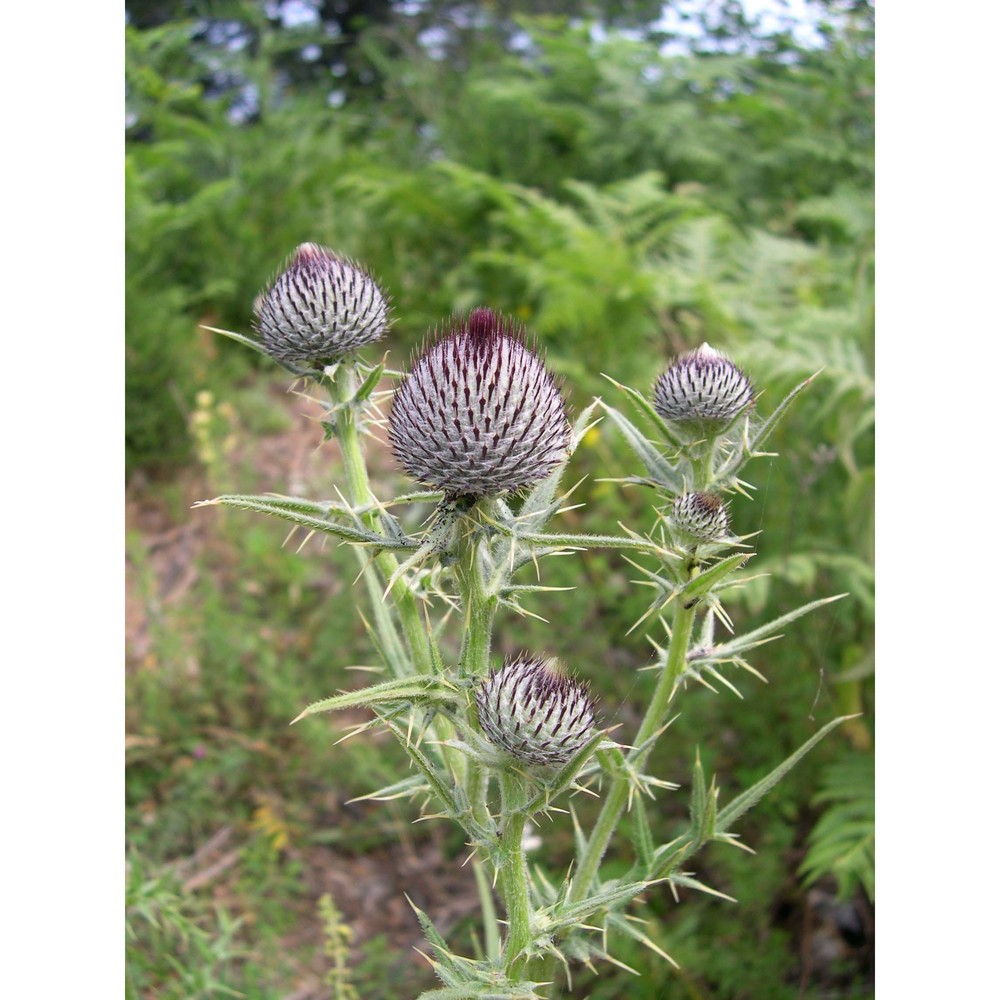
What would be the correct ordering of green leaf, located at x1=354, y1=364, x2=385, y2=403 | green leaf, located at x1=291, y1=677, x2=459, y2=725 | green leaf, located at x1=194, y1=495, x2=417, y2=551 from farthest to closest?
green leaf, located at x1=354, y1=364, x2=385, y2=403 → green leaf, located at x1=194, y1=495, x2=417, y2=551 → green leaf, located at x1=291, y1=677, x2=459, y2=725

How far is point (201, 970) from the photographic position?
7.86ft

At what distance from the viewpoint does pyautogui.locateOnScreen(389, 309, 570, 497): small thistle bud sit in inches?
58.9

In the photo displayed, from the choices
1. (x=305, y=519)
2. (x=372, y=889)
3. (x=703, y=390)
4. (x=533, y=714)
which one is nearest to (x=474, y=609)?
(x=533, y=714)

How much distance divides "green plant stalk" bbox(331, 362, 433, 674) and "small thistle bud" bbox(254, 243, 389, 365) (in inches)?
2.6

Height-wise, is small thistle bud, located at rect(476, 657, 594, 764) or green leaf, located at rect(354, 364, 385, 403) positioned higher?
green leaf, located at rect(354, 364, 385, 403)

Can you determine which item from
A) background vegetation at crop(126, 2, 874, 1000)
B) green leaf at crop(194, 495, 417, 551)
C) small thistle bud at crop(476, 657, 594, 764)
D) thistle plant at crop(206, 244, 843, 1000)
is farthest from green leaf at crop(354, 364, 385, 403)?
background vegetation at crop(126, 2, 874, 1000)

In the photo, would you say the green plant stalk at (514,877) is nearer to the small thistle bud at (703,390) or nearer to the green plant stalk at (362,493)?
the green plant stalk at (362,493)

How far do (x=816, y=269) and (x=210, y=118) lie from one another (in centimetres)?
457

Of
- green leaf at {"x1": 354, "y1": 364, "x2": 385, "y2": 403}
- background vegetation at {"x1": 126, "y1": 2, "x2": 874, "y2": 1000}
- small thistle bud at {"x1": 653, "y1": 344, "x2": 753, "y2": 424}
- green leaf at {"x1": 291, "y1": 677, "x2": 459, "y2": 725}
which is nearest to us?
green leaf at {"x1": 291, "y1": 677, "x2": 459, "y2": 725}

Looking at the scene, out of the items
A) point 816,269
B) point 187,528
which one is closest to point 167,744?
point 187,528

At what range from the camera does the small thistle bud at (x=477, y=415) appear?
4.91ft

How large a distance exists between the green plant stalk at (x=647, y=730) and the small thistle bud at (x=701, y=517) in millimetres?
141

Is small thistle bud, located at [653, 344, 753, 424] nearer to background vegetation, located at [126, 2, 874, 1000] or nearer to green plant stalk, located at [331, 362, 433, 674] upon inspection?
green plant stalk, located at [331, 362, 433, 674]

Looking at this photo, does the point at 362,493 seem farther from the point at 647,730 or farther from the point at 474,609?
the point at 647,730
